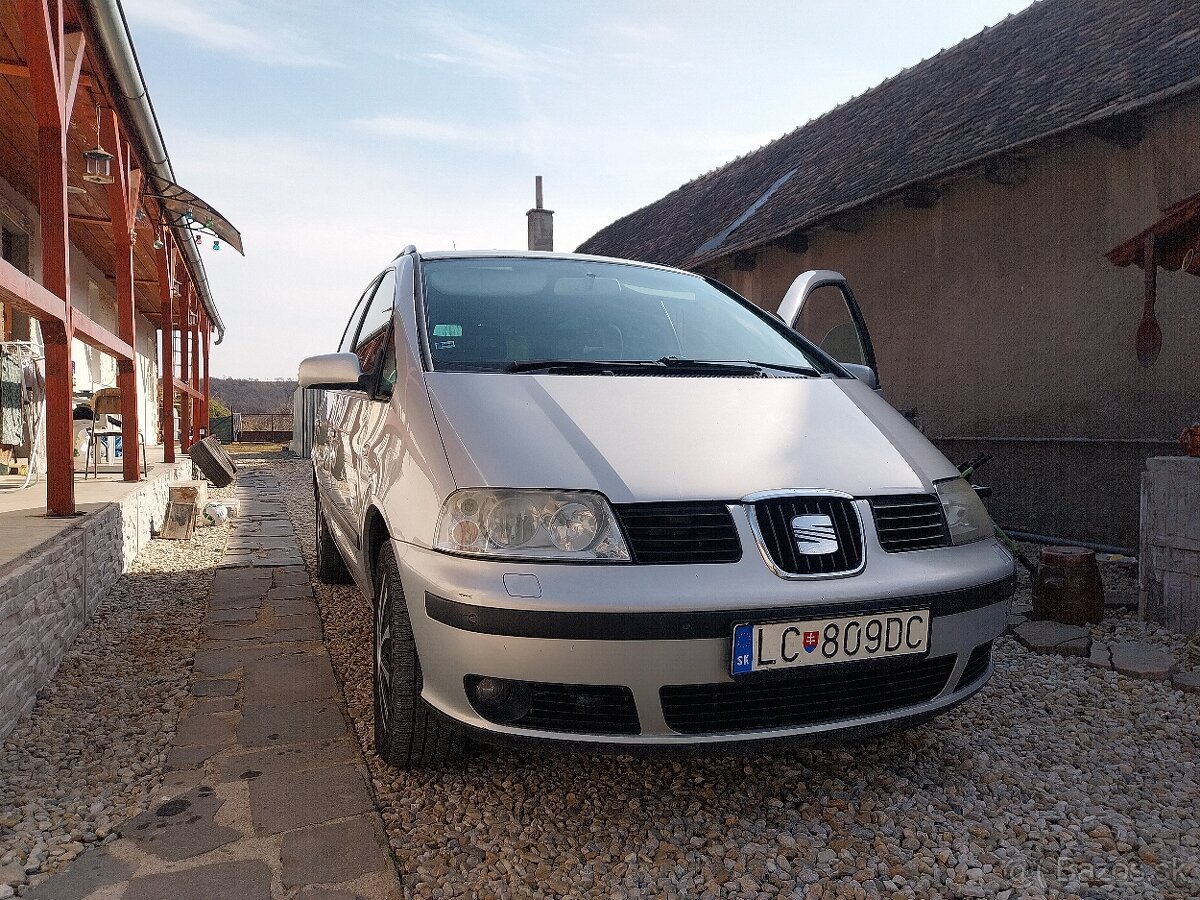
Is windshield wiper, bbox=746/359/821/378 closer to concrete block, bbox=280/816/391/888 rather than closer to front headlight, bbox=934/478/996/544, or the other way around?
front headlight, bbox=934/478/996/544

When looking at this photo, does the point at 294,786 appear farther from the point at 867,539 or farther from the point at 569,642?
the point at 867,539

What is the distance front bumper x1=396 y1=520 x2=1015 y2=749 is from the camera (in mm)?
1834

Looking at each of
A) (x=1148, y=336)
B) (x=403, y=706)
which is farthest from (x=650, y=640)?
(x=1148, y=336)

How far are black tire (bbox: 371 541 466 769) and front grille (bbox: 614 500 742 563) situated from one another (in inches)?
26.5

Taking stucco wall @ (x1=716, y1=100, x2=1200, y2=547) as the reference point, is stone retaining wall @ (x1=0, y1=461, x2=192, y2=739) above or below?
below

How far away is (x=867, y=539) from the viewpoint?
6.81 feet

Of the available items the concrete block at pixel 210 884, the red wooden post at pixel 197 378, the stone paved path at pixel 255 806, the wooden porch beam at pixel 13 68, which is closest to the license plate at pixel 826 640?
the stone paved path at pixel 255 806

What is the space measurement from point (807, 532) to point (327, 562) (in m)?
3.63

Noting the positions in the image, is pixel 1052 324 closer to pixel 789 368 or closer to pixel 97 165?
pixel 789 368

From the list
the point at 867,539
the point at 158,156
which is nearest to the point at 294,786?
the point at 867,539

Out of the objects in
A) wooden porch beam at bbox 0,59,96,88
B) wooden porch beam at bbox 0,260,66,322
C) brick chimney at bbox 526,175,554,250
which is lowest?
wooden porch beam at bbox 0,260,66,322

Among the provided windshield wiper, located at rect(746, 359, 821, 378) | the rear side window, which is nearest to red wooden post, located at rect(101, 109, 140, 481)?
the rear side window

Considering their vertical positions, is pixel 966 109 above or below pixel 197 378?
above

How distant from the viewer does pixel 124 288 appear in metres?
7.09
